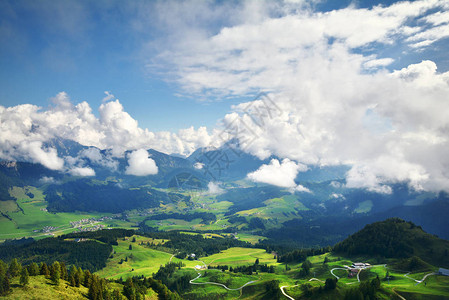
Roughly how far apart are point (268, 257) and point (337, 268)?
83341 mm

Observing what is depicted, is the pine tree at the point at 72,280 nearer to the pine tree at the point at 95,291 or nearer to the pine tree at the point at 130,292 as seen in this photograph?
the pine tree at the point at 95,291

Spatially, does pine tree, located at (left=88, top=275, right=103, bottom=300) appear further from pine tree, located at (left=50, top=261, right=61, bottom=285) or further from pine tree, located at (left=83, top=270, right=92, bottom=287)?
pine tree, located at (left=50, top=261, right=61, bottom=285)

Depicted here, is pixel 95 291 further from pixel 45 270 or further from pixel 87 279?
pixel 45 270

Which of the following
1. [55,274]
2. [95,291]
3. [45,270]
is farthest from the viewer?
[45,270]

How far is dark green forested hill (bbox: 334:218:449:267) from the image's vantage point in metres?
124

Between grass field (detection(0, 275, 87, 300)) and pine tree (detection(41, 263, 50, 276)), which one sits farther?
pine tree (detection(41, 263, 50, 276))

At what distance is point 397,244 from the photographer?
453ft

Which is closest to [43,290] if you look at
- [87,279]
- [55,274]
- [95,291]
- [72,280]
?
[55,274]

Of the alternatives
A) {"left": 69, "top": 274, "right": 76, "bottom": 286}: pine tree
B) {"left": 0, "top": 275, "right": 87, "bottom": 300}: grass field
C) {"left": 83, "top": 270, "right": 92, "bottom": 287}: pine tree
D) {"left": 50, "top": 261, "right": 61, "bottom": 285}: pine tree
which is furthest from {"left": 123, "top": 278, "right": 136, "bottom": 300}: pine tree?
{"left": 50, "top": 261, "right": 61, "bottom": 285}: pine tree

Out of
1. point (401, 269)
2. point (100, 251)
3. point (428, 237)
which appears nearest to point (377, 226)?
point (428, 237)

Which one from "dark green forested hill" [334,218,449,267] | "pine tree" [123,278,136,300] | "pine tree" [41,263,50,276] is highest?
"pine tree" [41,263,50,276]

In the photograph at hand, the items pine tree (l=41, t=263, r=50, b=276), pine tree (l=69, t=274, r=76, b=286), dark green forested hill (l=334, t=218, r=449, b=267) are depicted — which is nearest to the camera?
pine tree (l=41, t=263, r=50, b=276)

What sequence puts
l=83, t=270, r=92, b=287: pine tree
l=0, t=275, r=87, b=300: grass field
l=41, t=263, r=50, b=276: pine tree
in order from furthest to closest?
1. l=83, t=270, r=92, b=287: pine tree
2. l=41, t=263, r=50, b=276: pine tree
3. l=0, t=275, r=87, b=300: grass field

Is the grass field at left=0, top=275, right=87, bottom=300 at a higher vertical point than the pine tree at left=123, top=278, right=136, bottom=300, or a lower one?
higher
